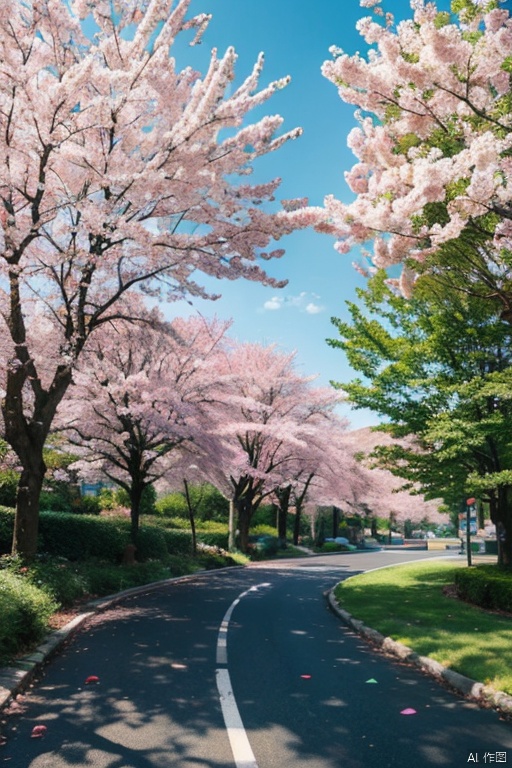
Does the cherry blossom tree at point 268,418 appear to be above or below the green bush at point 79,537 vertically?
above

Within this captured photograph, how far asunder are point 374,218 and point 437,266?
2198mm

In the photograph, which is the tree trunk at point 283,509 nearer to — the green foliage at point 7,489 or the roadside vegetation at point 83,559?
the roadside vegetation at point 83,559

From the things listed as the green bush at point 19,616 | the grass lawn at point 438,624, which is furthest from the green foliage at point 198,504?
the green bush at point 19,616

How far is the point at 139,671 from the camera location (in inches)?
275

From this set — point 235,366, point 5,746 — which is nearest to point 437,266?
point 5,746

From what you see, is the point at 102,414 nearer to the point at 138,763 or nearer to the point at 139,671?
the point at 139,671

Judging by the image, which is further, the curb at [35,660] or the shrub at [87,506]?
the shrub at [87,506]

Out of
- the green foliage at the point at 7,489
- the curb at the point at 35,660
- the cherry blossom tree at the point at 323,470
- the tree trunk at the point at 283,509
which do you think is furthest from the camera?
the tree trunk at the point at 283,509

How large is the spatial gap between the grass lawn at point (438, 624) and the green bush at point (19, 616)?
5.50 meters

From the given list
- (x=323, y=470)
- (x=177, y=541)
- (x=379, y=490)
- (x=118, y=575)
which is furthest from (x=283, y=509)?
(x=118, y=575)

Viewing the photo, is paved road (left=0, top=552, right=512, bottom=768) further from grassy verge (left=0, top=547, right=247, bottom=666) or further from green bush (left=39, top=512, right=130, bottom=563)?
green bush (left=39, top=512, right=130, bottom=563)

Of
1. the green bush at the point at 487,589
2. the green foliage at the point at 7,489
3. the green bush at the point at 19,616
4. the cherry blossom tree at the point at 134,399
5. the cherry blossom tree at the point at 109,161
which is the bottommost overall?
the green bush at the point at 487,589

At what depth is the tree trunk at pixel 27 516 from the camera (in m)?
11.3

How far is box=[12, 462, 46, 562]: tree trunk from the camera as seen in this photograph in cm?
1127
